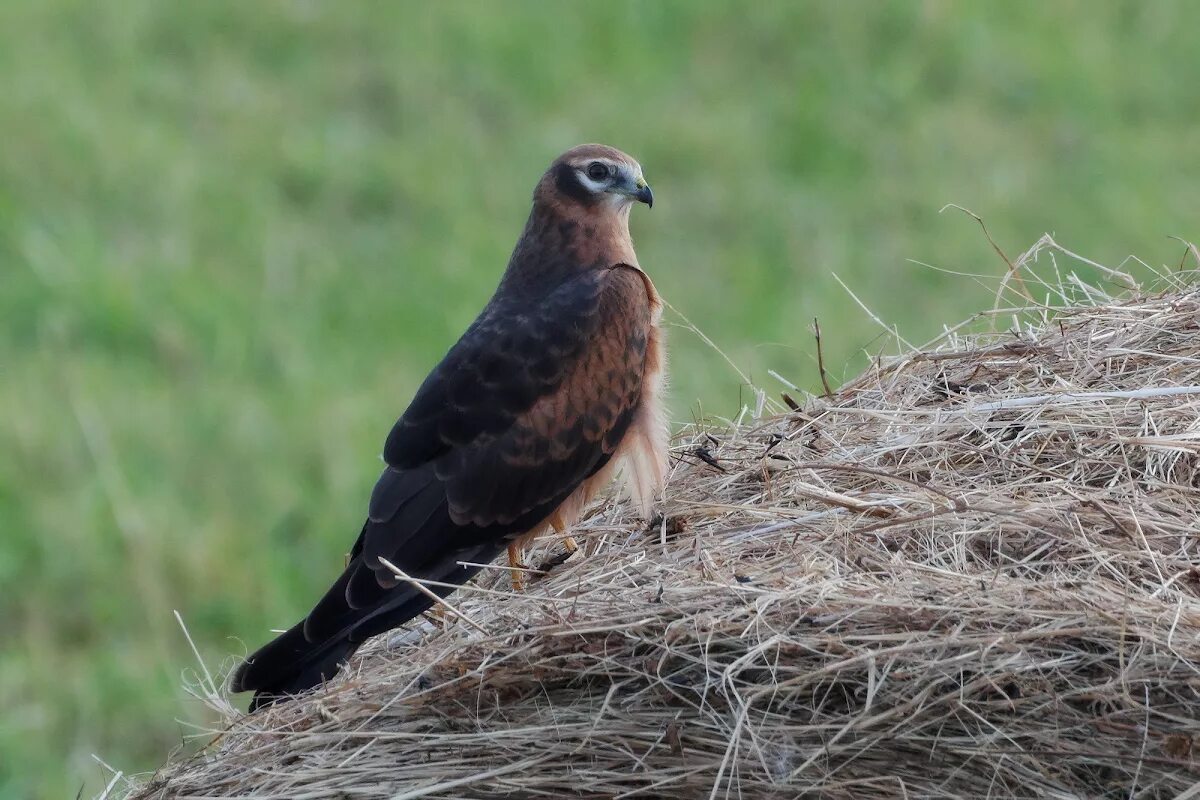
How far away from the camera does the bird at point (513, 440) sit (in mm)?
4031

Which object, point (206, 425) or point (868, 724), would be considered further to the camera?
point (206, 425)

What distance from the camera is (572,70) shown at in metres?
12.8

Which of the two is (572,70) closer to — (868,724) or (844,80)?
(844,80)

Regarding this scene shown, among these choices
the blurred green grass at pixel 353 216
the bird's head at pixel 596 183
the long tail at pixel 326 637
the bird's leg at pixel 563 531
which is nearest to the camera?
the long tail at pixel 326 637

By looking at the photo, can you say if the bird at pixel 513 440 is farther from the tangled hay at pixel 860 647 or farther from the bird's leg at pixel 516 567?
the tangled hay at pixel 860 647

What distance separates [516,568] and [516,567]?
0.03m

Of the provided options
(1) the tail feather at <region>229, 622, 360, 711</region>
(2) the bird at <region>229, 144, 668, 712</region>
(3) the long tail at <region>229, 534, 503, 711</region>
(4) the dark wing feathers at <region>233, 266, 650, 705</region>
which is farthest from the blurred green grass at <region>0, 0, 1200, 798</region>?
(1) the tail feather at <region>229, 622, 360, 711</region>

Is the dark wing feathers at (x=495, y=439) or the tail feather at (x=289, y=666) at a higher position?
the dark wing feathers at (x=495, y=439)

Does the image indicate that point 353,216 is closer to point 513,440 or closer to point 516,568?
point 513,440

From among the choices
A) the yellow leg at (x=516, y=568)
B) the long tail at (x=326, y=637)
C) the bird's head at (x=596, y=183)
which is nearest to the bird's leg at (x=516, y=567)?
the yellow leg at (x=516, y=568)

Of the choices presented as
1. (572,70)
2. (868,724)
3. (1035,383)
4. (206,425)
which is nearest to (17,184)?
(206,425)

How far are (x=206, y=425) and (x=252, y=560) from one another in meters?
1.18

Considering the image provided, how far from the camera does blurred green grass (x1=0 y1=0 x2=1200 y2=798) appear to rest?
26.2 ft

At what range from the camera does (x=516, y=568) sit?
4406 mm
